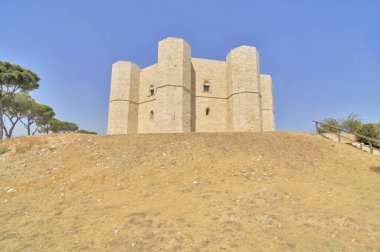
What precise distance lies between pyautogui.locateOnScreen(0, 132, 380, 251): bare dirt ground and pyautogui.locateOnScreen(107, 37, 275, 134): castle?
31.6ft

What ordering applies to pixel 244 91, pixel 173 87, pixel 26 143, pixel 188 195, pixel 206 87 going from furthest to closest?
pixel 206 87 < pixel 244 91 < pixel 173 87 < pixel 26 143 < pixel 188 195

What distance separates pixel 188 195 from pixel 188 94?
55.5ft

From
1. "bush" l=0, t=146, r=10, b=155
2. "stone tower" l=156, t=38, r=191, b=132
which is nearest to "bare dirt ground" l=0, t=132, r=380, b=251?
"bush" l=0, t=146, r=10, b=155

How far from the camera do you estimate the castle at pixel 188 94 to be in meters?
21.4

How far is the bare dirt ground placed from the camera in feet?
14.1

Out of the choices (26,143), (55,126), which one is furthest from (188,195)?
(55,126)

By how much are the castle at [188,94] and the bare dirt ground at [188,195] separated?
9.63m

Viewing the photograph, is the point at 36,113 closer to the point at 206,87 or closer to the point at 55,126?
the point at 55,126

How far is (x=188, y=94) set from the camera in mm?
22359

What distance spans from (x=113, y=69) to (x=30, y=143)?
15433 millimetres

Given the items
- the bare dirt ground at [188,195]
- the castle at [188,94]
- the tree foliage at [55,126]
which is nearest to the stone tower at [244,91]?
A: the castle at [188,94]

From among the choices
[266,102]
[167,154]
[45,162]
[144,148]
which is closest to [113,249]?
[167,154]

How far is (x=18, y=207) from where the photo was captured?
20.7 feet

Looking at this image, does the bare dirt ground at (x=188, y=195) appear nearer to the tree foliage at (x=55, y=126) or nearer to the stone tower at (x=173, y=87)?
the stone tower at (x=173, y=87)
